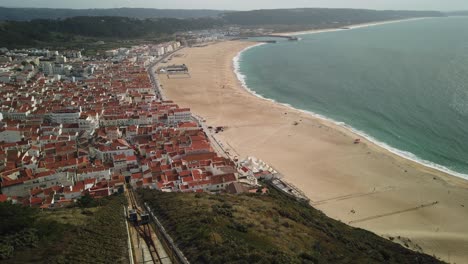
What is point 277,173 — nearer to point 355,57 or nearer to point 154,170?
point 154,170

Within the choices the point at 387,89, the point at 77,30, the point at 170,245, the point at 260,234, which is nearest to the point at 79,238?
the point at 170,245

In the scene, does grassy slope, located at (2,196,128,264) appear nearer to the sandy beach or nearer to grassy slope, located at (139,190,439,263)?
grassy slope, located at (139,190,439,263)

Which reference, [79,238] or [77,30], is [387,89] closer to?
[79,238]

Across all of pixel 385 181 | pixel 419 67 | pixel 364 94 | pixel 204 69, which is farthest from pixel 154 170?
pixel 419 67

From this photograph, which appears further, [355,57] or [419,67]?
[355,57]

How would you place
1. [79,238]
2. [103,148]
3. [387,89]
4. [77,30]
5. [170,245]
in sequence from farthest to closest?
[77,30] < [387,89] < [103,148] < [79,238] < [170,245]

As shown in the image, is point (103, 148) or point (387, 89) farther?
point (387, 89)

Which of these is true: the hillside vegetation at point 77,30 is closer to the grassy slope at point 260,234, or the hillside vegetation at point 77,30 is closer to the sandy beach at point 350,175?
the sandy beach at point 350,175

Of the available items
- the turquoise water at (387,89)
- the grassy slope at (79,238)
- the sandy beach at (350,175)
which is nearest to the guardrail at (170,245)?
the grassy slope at (79,238)
